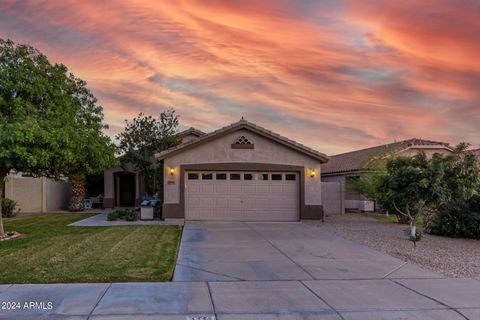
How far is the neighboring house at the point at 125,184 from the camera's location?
25.5m

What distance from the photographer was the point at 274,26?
1430cm

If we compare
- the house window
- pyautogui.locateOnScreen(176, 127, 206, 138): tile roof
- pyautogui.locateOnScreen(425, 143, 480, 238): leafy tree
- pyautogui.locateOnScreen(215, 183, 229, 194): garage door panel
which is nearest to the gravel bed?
pyautogui.locateOnScreen(425, 143, 480, 238): leafy tree

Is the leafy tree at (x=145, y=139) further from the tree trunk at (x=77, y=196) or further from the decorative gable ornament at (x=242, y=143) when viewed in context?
Result: the decorative gable ornament at (x=242, y=143)

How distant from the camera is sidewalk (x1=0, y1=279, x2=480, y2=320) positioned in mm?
5953

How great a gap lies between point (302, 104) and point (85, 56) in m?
10.6

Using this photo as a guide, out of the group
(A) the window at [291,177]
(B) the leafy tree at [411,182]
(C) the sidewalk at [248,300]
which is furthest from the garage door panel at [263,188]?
(C) the sidewalk at [248,300]

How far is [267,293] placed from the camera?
7.01 metres

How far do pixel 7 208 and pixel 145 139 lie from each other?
7.60m

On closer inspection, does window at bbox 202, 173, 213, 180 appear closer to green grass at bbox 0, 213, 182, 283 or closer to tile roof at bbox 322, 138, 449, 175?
green grass at bbox 0, 213, 182, 283

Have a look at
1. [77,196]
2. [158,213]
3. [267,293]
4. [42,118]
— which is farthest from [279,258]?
[77,196]

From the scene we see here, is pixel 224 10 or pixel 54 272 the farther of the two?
pixel 224 10

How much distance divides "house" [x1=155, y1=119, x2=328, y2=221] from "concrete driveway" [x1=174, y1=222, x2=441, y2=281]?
153 inches

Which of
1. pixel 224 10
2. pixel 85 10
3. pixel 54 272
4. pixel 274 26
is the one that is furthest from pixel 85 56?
pixel 54 272

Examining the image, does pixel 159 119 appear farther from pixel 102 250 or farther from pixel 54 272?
pixel 54 272
